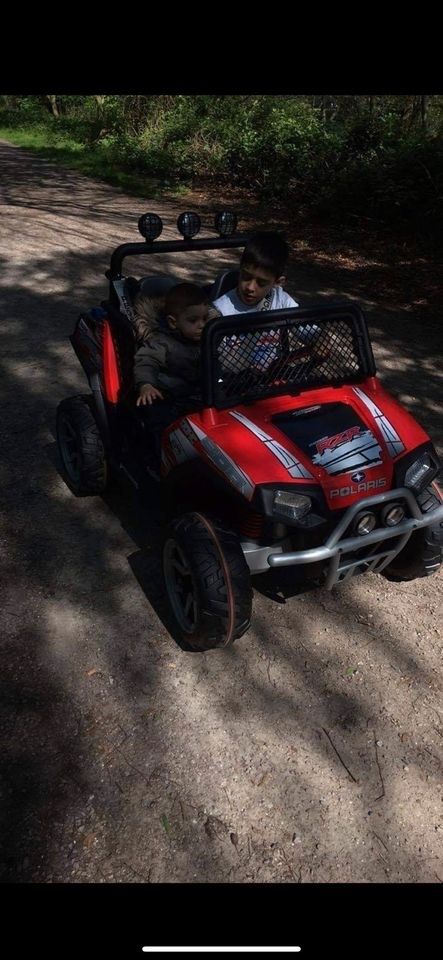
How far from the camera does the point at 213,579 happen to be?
2562 millimetres

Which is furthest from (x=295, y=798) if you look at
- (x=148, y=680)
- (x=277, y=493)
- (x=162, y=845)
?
(x=277, y=493)

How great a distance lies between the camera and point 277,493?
8.27ft

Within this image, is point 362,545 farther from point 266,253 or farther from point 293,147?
point 293,147

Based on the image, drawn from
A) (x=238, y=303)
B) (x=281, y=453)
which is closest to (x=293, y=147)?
(x=238, y=303)

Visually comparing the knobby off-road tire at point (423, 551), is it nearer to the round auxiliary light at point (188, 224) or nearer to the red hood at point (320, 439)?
the red hood at point (320, 439)

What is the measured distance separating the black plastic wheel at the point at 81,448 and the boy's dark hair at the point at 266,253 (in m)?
1.26

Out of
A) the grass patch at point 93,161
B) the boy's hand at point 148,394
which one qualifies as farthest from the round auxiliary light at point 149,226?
the grass patch at point 93,161

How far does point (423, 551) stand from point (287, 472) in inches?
33.6

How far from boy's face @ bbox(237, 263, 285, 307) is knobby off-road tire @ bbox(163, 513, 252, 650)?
1.30 metres

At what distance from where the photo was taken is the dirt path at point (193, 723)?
2.26m

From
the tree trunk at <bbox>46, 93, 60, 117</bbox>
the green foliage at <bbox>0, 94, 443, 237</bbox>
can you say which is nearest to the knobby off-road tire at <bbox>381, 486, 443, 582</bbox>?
the green foliage at <bbox>0, 94, 443, 237</bbox>
